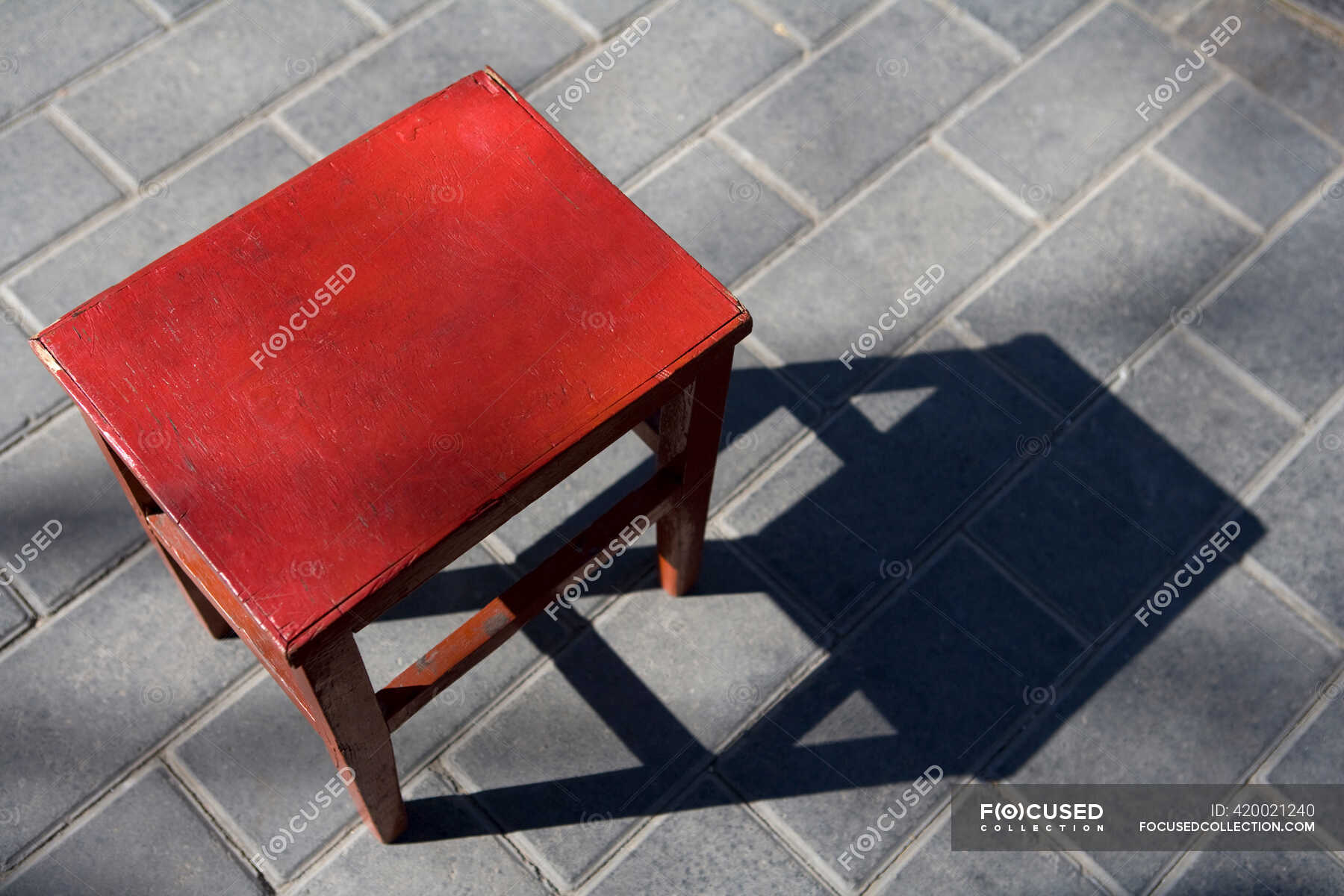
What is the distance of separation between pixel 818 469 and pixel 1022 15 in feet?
4.83

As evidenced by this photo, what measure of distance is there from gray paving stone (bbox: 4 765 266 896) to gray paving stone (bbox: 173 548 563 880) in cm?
6

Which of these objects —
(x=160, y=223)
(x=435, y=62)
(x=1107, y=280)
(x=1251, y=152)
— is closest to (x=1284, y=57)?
(x=1251, y=152)

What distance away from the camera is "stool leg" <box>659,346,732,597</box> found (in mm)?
1952

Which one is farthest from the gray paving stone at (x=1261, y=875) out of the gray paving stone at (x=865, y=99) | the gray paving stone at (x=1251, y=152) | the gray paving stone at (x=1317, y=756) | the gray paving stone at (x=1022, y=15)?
the gray paving stone at (x=1022, y=15)

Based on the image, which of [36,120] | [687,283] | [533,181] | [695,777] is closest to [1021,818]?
[695,777]

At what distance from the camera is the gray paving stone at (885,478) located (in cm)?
267

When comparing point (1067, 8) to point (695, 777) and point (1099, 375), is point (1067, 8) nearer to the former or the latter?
point (1099, 375)

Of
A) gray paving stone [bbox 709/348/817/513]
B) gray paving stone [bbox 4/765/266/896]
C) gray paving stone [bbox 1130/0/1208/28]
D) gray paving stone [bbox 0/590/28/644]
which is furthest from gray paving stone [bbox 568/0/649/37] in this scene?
gray paving stone [bbox 4/765/266/896]

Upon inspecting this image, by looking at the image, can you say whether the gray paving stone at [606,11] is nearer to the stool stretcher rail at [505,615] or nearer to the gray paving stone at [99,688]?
the stool stretcher rail at [505,615]

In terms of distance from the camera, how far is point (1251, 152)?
3.20 m

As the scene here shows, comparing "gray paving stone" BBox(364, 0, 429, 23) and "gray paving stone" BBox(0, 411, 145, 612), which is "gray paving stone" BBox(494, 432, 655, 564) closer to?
"gray paving stone" BBox(0, 411, 145, 612)

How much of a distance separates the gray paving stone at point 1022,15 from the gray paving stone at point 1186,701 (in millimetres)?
1514

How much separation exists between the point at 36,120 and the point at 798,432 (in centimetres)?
197

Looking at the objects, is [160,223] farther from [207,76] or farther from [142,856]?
[142,856]
